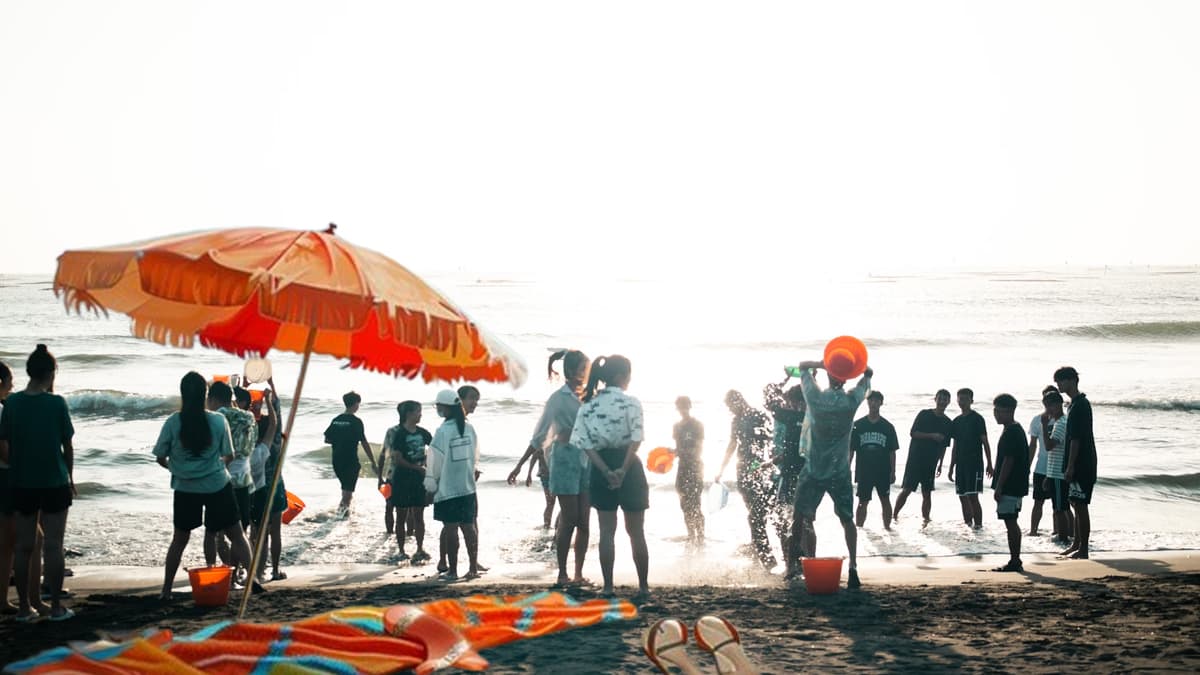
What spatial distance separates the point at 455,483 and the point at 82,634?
319 centimetres

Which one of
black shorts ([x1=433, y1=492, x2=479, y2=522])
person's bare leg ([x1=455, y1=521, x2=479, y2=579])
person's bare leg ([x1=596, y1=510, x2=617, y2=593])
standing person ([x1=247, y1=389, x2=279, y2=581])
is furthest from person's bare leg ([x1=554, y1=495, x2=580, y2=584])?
standing person ([x1=247, y1=389, x2=279, y2=581])

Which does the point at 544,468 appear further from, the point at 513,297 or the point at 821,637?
the point at 513,297

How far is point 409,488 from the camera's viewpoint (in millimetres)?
10406

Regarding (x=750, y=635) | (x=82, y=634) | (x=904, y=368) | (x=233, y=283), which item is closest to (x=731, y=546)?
(x=750, y=635)

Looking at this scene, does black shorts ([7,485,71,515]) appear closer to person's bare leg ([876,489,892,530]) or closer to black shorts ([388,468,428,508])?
black shorts ([388,468,428,508])

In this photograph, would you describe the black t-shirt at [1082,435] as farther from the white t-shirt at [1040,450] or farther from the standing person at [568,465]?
the standing person at [568,465]

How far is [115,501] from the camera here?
51.7 ft

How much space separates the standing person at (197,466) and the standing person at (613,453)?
2.36 m

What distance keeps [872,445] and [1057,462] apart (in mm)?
2201

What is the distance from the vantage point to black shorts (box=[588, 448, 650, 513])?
807 centimetres

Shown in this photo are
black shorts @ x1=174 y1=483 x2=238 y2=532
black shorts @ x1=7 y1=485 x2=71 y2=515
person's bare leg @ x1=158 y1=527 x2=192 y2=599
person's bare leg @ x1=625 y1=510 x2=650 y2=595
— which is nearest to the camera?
black shorts @ x1=7 y1=485 x2=71 y2=515

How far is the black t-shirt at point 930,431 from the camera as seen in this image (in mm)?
13141

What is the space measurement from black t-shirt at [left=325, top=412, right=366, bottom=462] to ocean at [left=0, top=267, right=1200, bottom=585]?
892 millimetres

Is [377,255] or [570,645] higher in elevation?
[377,255]
